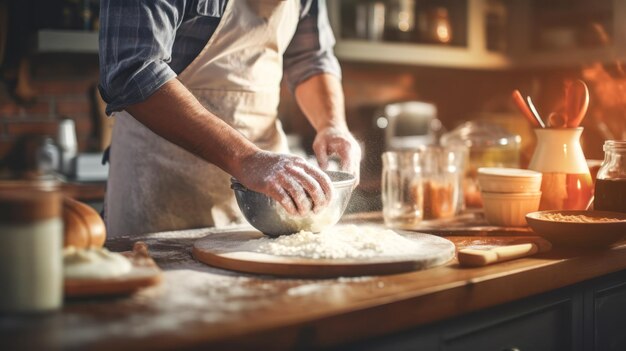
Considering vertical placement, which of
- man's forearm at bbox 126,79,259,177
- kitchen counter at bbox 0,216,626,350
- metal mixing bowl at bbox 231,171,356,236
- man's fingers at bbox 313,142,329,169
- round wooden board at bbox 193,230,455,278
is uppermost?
man's forearm at bbox 126,79,259,177

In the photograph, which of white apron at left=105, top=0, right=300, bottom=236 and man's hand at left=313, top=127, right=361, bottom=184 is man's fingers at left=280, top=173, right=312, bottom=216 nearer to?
man's hand at left=313, top=127, right=361, bottom=184

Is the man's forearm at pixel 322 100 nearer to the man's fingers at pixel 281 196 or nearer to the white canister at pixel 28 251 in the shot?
the man's fingers at pixel 281 196

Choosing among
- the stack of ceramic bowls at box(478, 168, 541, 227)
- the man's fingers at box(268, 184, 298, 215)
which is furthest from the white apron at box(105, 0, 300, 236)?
the stack of ceramic bowls at box(478, 168, 541, 227)

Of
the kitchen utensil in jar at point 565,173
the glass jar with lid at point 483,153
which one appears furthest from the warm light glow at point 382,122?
the kitchen utensil in jar at point 565,173

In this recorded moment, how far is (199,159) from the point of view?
5.46 feet

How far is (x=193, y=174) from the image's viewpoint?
1676mm

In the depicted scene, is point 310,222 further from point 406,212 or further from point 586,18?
point 586,18

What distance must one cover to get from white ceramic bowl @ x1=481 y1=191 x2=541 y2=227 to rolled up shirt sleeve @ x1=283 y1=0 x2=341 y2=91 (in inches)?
25.2

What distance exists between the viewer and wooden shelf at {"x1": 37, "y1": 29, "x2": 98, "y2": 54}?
109 inches

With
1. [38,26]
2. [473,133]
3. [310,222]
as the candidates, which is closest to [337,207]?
[310,222]

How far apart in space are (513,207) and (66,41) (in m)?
2.01

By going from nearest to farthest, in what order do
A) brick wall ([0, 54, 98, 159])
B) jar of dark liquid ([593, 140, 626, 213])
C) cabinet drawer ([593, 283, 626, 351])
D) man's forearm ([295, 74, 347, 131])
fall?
cabinet drawer ([593, 283, 626, 351])
jar of dark liquid ([593, 140, 626, 213])
man's forearm ([295, 74, 347, 131])
brick wall ([0, 54, 98, 159])

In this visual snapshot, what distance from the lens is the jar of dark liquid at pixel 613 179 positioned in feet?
4.89

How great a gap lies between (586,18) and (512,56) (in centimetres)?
46
